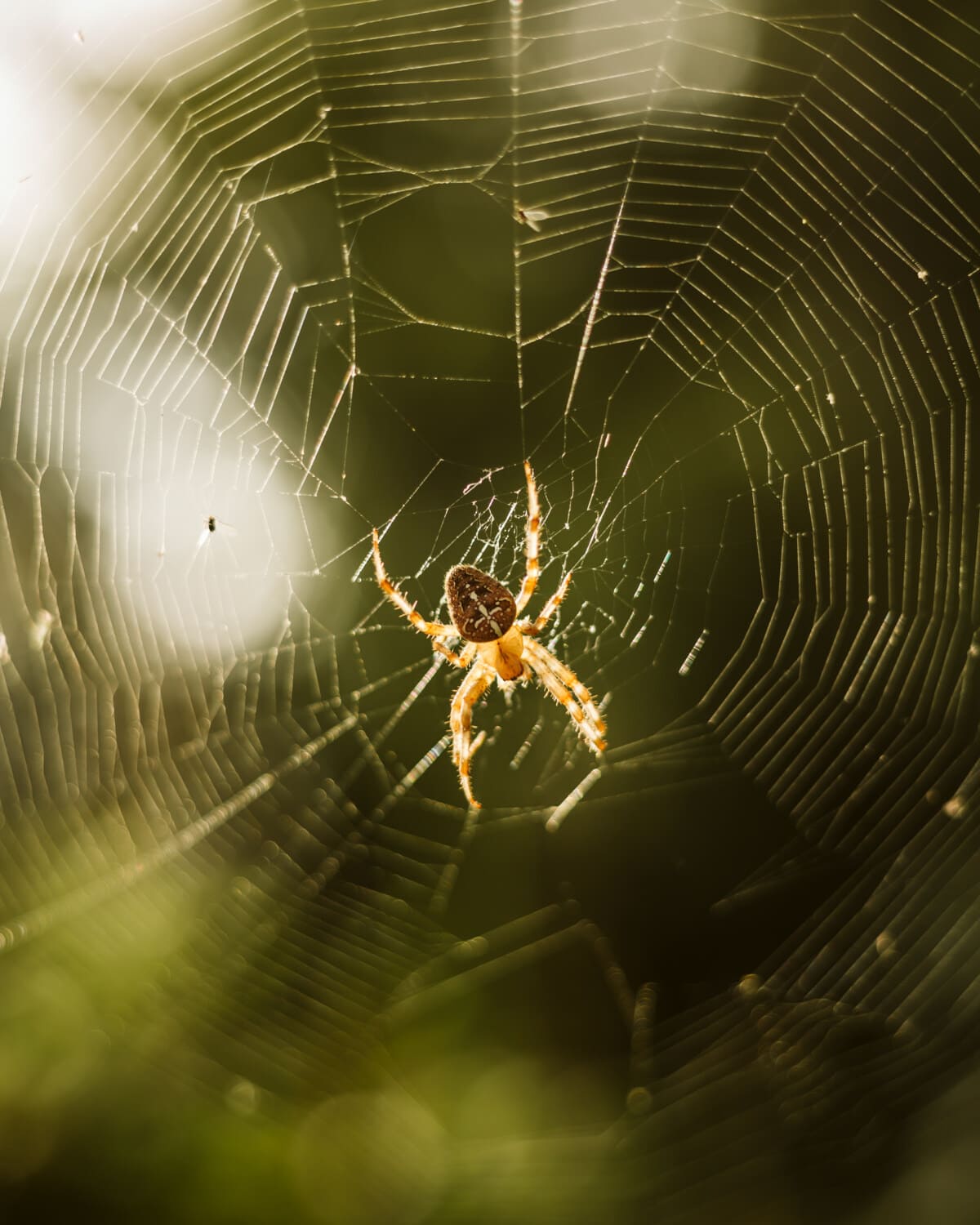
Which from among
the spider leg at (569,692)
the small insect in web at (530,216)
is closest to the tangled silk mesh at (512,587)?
the small insect in web at (530,216)

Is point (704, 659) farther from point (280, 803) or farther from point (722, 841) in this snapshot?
point (280, 803)

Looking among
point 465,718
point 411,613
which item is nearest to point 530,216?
point 411,613

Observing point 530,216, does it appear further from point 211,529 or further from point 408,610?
point 211,529

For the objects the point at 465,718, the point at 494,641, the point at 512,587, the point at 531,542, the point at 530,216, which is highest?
the point at 530,216


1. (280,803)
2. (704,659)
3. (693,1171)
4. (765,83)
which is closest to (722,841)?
(704,659)

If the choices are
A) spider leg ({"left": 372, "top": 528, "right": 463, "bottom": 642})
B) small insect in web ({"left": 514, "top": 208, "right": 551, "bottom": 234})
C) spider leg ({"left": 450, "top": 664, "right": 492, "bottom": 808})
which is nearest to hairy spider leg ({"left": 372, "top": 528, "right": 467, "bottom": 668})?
spider leg ({"left": 372, "top": 528, "right": 463, "bottom": 642})

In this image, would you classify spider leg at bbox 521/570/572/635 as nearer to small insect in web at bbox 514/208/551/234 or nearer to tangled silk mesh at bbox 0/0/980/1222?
tangled silk mesh at bbox 0/0/980/1222
